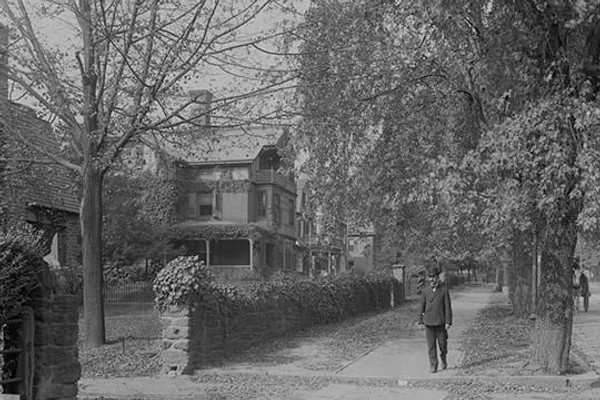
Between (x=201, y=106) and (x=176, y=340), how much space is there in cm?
569

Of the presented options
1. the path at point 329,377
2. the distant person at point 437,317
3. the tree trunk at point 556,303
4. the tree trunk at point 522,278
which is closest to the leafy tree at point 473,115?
the tree trunk at point 556,303

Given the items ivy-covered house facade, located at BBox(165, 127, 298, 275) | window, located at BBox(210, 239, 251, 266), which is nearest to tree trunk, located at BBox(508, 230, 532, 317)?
ivy-covered house facade, located at BBox(165, 127, 298, 275)

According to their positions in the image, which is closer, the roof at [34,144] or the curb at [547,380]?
the curb at [547,380]

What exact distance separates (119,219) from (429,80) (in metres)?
20.3

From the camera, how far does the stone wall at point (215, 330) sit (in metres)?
11.6

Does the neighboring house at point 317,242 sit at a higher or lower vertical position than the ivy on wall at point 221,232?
lower

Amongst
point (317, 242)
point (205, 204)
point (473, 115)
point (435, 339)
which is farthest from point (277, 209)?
point (435, 339)

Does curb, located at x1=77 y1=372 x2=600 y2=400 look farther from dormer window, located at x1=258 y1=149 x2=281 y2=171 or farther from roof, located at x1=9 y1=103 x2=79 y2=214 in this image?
dormer window, located at x1=258 y1=149 x2=281 y2=171

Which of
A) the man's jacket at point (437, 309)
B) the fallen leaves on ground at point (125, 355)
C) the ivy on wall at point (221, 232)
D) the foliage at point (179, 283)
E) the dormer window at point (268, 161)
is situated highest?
the dormer window at point (268, 161)

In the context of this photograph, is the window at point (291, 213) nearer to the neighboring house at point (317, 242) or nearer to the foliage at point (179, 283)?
the neighboring house at point (317, 242)

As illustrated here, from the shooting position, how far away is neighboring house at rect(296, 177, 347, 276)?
1989 cm

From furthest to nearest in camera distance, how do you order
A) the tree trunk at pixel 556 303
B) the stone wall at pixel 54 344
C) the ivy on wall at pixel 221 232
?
the ivy on wall at pixel 221 232, the tree trunk at pixel 556 303, the stone wall at pixel 54 344

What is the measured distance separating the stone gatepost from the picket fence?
19719mm

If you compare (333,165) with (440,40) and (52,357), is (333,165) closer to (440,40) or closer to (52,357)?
(440,40)
